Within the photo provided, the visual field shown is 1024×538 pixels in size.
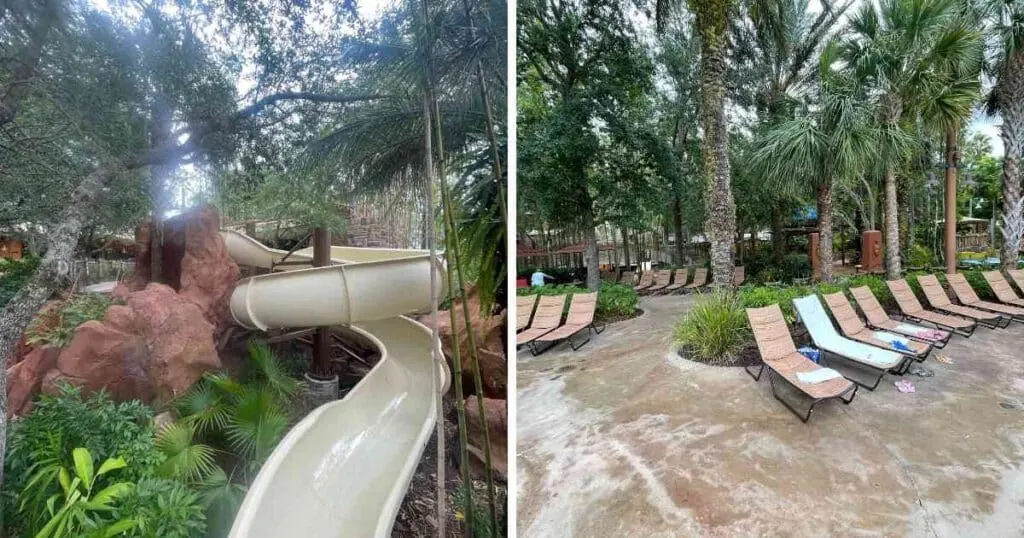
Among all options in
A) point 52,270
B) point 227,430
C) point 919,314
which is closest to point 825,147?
point 919,314

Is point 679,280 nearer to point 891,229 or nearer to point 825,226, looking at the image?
point 825,226

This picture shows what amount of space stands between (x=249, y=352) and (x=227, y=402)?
0.07 meters

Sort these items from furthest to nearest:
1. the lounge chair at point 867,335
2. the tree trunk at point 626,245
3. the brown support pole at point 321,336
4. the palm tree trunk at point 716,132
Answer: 1. the tree trunk at point 626,245
2. the palm tree trunk at point 716,132
3. the lounge chair at point 867,335
4. the brown support pole at point 321,336

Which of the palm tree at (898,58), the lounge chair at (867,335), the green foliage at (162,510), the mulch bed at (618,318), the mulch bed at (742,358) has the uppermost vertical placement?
the palm tree at (898,58)

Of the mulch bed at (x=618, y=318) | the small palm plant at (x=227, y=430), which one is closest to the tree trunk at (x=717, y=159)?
the mulch bed at (x=618, y=318)

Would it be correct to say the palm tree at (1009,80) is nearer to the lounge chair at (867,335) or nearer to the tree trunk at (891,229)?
the tree trunk at (891,229)

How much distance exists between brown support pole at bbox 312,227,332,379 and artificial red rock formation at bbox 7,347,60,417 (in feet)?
1.02

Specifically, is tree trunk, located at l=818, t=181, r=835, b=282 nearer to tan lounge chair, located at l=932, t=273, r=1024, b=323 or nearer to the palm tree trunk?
tan lounge chair, located at l=932, t=273, r=1024, b=323

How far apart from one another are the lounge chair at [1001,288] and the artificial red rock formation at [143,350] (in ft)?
15.1

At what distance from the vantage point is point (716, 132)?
8.73 feet

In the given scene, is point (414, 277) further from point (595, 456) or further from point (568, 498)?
point (595, 456)

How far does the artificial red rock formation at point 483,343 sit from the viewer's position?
0.68 metres

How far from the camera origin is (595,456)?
4.99ft

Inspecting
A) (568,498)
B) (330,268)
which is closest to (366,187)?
(330,268)
